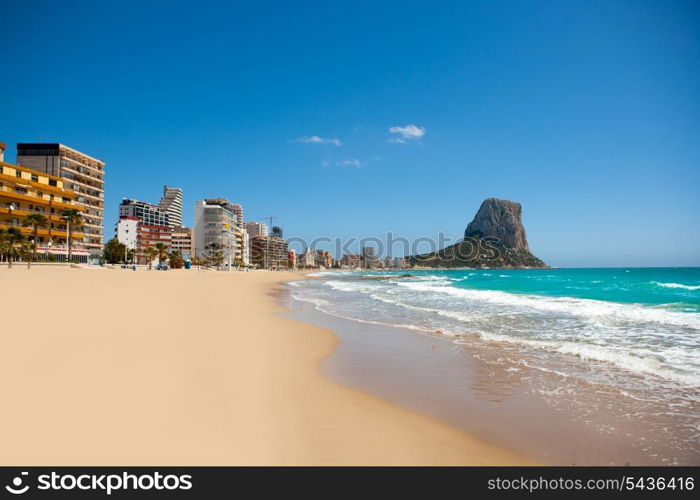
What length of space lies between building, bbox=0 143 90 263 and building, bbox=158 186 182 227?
4850 inches

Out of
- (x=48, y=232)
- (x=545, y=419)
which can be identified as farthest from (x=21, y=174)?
(x=545, y=419)

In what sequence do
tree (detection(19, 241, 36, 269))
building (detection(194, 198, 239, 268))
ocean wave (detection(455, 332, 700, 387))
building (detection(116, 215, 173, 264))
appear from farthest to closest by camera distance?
building (detection(194, 198, 239, 268)) < building (detection(116, 215, 173, 264)) < tree (detection(19, 241, 36, 269)) < ocean wave (detection(455, 332, 700, 387))

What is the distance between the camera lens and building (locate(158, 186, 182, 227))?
189 metres

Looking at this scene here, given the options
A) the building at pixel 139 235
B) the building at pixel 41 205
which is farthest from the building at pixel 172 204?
the building at pixel 41 205

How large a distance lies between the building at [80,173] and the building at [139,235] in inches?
586

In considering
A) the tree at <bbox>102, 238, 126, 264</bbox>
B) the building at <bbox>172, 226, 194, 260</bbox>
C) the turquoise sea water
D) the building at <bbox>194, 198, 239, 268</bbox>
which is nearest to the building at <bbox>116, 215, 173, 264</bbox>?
the building at <bbox>172, 226, 194, 260</bbox>

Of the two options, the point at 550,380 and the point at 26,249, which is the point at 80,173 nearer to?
the point at 26,249

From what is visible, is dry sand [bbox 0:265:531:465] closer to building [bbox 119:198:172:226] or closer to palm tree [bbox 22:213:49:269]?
palm tree [bbox 22:213:49:269]

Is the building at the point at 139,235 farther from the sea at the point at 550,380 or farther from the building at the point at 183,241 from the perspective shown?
the sea at the point at 550,380

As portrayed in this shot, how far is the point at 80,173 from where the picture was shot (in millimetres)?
75938

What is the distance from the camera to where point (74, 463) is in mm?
3238

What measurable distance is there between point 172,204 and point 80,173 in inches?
4898

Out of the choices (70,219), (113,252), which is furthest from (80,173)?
(70,219)

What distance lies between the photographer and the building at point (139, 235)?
114375mm
